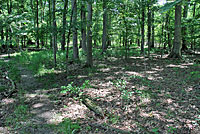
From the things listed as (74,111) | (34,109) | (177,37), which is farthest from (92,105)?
(177,37)

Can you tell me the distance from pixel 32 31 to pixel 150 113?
678cm

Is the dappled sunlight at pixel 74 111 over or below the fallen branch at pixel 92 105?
below

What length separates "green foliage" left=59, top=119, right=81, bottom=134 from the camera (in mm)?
3629

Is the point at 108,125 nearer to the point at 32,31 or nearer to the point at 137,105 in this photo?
the point at 137,105

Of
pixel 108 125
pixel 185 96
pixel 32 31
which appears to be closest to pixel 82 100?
pixel 108 125

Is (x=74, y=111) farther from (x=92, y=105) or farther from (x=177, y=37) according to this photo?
(x=177, y=37)

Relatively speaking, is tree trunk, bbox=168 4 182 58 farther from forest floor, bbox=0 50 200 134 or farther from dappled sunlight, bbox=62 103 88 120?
dappled sunlight, bbox=62 103 88 120

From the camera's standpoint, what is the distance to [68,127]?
3750 millimetres

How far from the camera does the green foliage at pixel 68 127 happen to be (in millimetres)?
3629

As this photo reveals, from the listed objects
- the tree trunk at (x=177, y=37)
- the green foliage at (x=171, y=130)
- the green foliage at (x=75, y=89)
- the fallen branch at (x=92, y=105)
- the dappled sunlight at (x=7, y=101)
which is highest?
the tree trunk at (x=177, y=37)

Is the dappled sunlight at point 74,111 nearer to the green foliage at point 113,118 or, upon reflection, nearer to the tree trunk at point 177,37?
the green foliage at point 113,118

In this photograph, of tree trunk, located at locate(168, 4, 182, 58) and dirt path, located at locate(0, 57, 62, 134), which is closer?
dirt path, located at locate(0, 57, 62, 134)

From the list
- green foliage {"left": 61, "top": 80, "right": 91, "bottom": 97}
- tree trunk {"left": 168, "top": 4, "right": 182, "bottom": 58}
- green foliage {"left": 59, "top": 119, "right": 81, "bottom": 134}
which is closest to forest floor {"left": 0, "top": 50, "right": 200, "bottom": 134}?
green foliage {"left": 59, "top": 119, "right": 81, "bottom": 134}

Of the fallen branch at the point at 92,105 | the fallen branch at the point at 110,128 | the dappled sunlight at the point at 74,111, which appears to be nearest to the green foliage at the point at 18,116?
the dappled sunlight at the point at 74,111
